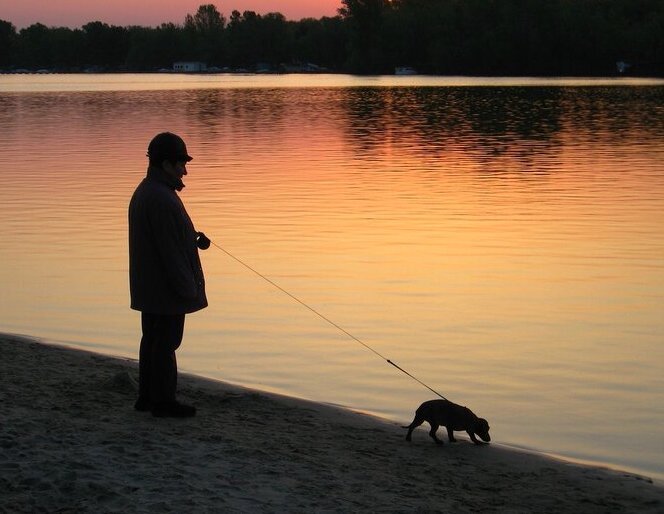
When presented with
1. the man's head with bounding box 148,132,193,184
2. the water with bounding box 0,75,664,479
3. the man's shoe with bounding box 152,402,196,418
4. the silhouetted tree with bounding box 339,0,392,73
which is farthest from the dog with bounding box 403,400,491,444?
the silhouetted tree with bounding box 339,0,392,73

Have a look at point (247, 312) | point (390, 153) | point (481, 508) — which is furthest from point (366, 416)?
point (390, 153)

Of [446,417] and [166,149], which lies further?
[446,417]

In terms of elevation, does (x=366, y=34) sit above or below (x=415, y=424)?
above

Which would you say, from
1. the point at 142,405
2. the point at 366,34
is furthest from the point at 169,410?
the point at 366,34

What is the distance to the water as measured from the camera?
29.5 ft

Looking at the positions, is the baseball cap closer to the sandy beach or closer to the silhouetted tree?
the sandy beach

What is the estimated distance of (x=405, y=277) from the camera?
13.4 m

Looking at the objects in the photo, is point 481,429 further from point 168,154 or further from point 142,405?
point 168,154

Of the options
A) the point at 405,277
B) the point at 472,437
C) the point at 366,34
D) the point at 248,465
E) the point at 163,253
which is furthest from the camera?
the point at 366,34

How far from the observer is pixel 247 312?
11.8 meters

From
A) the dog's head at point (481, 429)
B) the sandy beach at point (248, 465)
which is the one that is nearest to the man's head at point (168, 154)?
the sandy beach at point (248, 465)

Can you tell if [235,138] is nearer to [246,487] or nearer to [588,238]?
[588,238]

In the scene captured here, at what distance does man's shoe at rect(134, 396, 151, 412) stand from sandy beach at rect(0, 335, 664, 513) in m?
0.06

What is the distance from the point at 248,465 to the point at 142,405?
4.07ft
